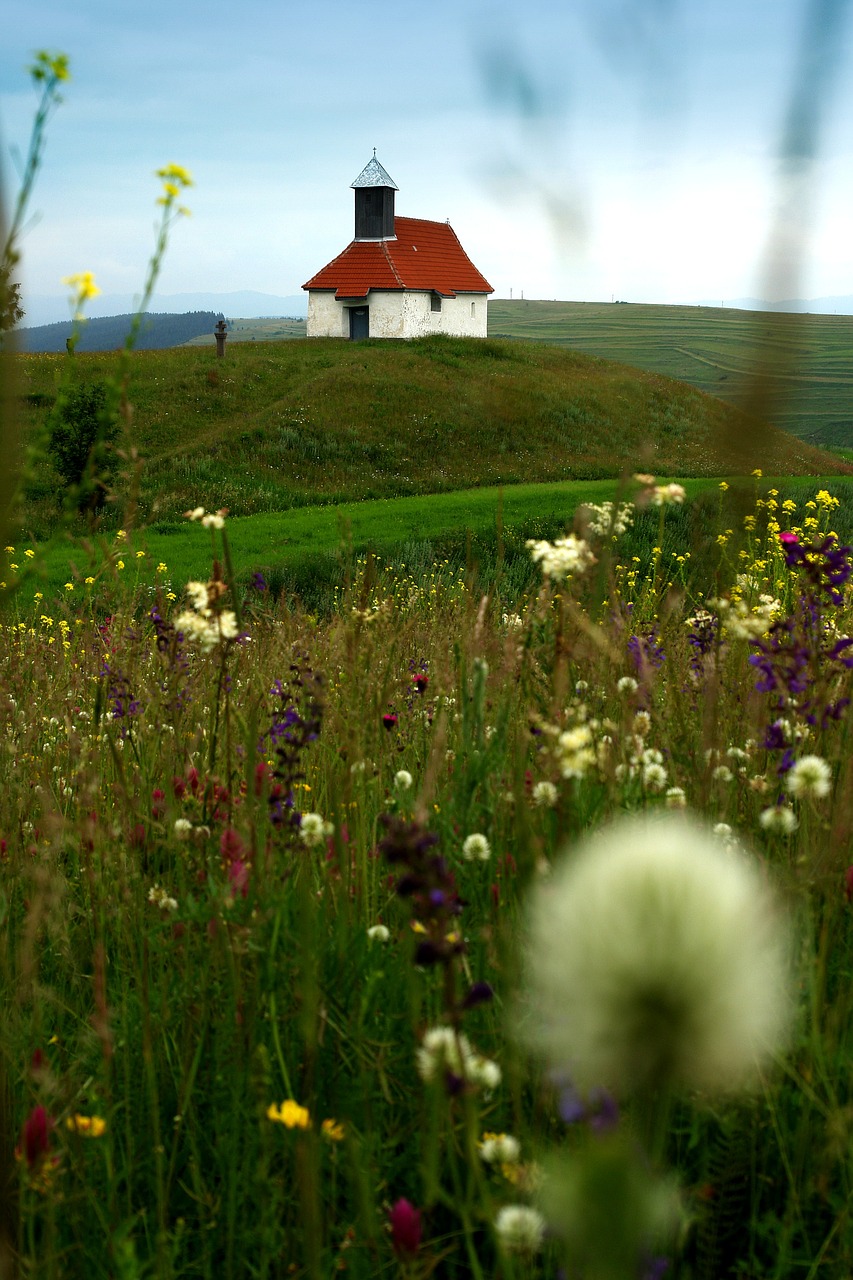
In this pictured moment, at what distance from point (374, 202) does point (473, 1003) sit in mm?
55039

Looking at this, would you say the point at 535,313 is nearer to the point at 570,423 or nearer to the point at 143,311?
the point at 570,423

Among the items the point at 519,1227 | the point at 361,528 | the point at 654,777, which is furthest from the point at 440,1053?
the point at 361,528

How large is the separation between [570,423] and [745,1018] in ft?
111

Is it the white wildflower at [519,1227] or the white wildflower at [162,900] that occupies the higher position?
the white wildflower at [519,1227]

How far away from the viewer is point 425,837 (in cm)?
102

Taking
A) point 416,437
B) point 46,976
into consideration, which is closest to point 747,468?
point 46,976

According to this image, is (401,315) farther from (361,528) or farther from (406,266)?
(361,528)

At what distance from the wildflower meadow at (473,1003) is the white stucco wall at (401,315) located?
157 feet

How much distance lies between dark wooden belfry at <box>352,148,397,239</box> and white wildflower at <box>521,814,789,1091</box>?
55.0 meters

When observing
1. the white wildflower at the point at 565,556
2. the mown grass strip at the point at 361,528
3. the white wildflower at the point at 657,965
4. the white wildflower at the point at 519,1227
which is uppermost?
the white wildflower at the point at 565,556

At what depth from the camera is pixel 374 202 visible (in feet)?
167

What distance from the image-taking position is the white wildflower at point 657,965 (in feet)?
2.08

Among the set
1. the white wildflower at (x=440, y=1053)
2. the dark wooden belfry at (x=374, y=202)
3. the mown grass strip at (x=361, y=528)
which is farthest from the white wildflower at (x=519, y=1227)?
the dark wooden belfry at (x=374, y=202)

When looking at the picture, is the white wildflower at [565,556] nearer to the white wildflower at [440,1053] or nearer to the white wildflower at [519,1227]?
the white wildflower at [440,1053]
